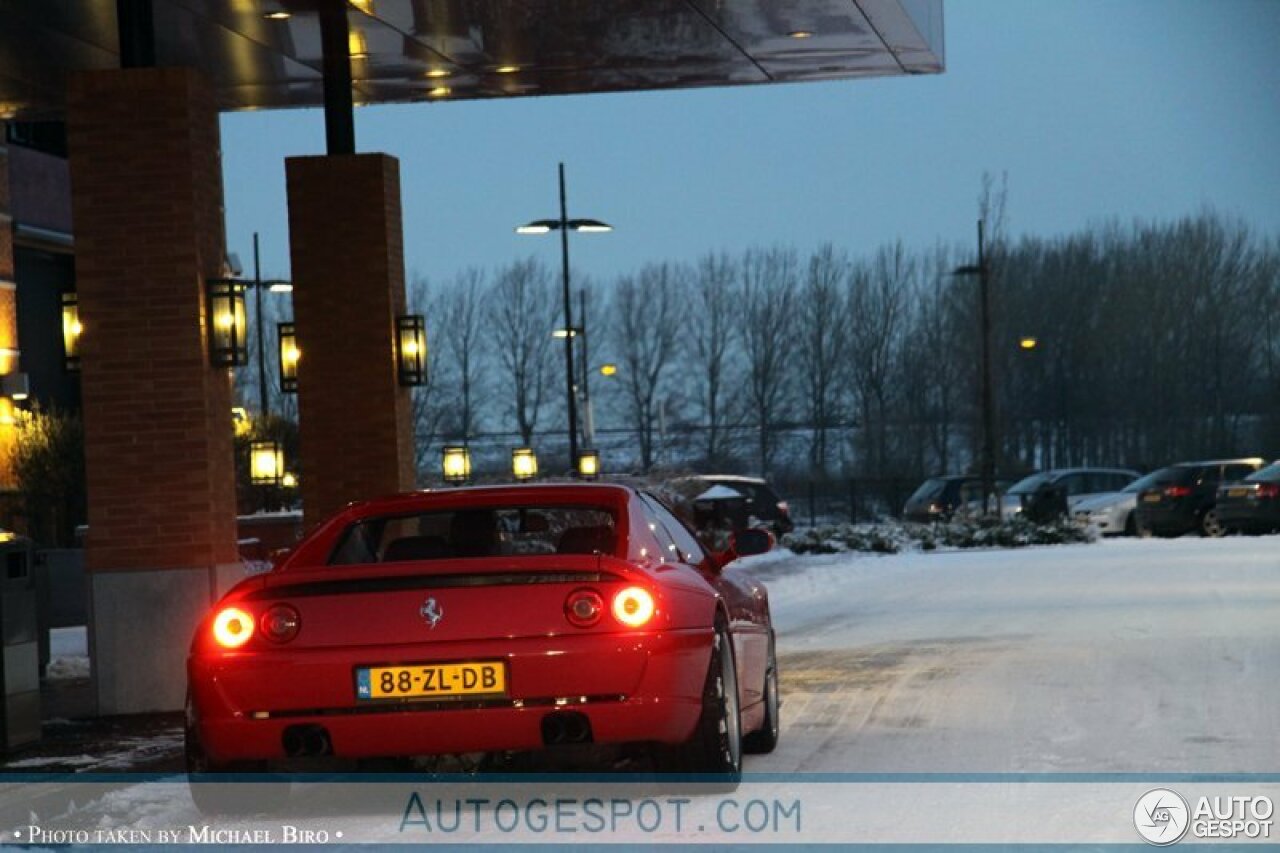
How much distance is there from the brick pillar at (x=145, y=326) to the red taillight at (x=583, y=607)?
6.23 metres

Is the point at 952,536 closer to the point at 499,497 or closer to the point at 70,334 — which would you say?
the point at 70,334

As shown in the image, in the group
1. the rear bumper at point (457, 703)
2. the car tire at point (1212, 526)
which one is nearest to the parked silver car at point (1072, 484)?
the car tire at point (1212, 526)

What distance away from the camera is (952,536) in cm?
3950

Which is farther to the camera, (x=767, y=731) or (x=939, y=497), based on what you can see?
(x=939, y=497)

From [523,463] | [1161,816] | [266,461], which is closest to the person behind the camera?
[1161,816]

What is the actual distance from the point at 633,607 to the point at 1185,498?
1319 inches

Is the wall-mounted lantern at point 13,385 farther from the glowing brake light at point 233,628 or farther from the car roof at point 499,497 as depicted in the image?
the glowing brake light at point 233,628

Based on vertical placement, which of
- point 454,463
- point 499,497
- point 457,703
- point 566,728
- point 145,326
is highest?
point 145,326

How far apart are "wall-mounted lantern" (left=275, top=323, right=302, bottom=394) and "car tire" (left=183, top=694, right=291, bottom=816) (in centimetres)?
1234

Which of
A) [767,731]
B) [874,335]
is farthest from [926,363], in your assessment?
[767,731]

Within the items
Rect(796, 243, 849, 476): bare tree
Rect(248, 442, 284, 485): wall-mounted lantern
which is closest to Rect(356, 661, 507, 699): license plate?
Rect(248, 442, 284, 485): wall-mounted lantern

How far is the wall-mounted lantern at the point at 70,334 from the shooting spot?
16.9 m

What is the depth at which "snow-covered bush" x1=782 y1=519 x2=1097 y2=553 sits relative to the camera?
3756cm

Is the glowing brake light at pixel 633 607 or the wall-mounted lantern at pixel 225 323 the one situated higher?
the wall-mounted lantern at pixel 225 323
